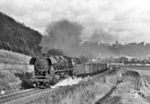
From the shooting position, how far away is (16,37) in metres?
77.5

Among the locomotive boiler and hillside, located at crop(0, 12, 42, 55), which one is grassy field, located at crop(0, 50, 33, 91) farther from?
hillside, located at crop(0, 12, 42, 55)

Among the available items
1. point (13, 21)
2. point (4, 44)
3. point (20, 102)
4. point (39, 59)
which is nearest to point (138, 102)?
point (20, 102)

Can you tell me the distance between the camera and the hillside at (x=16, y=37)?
71944 mm

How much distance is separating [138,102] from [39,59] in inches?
540


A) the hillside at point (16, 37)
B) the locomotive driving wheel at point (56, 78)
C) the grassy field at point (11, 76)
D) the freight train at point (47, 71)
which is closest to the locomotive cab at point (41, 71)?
the freight train at point (47, 71)

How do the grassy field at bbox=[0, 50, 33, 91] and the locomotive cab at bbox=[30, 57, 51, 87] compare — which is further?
the grassy field at bbox=[0, 50, 33, 91]

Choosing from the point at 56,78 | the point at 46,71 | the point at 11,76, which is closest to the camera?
the point at 46,71

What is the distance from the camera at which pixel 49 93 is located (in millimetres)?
21375

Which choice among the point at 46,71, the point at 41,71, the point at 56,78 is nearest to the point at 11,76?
the point at 41,71

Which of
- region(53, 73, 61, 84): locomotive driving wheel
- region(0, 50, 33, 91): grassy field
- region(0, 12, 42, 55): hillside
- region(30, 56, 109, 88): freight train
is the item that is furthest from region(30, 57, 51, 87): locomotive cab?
region(0, 12, 42, 55): hillside

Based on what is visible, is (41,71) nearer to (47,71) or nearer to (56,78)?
(47,71)

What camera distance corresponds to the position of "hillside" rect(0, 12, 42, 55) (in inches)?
2832

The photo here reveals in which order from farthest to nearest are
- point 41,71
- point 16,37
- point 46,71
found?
point 16,37 < point 41,71 < point 46,71

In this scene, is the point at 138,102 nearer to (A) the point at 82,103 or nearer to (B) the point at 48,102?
(A) the point at 82,103
